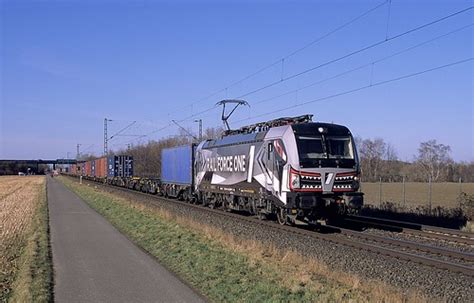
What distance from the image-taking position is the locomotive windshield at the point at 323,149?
17.7 meters

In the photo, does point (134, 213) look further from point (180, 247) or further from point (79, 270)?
point (79, 270)

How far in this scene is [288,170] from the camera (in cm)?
1783

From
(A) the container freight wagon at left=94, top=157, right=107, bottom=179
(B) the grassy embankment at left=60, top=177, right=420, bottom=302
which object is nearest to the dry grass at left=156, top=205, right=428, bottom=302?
(B) the grassy embankment at left=60, top=177, right=420, bottom=302

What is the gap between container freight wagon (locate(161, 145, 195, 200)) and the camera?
113 ft

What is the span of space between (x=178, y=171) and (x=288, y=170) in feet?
66.9

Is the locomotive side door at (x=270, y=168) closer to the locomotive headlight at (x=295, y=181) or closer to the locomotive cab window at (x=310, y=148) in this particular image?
the locomotive headlight at (x=295, y=181)

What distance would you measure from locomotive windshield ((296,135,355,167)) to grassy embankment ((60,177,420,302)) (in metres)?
3.87

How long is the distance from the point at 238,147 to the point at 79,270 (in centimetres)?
1394

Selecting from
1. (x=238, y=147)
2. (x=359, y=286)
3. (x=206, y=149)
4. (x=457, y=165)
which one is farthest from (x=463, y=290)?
(x=457, y=165)

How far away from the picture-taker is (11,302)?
8000 millimetres

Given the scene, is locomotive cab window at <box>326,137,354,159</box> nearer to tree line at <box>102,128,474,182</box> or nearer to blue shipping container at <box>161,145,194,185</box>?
blue shipping container at <box>161,145,194,185</box>

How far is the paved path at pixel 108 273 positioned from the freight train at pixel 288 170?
582 cm

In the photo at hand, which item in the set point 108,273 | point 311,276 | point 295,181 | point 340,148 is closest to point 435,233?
point 340,148

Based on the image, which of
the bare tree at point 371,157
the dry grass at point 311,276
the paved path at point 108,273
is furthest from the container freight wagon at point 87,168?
the dry grass at point 311,276
